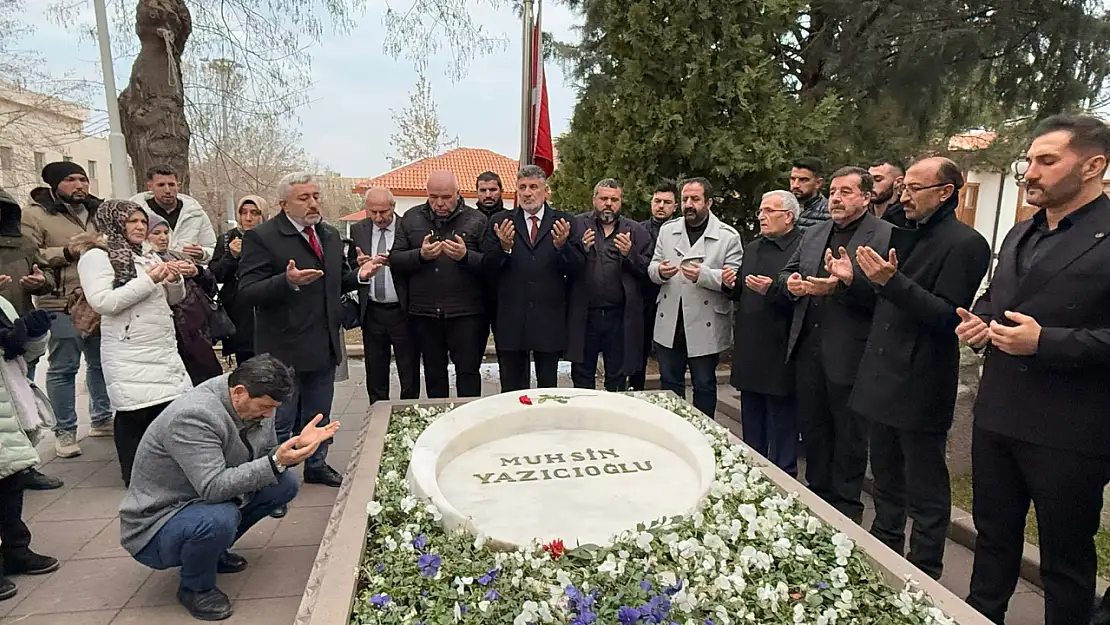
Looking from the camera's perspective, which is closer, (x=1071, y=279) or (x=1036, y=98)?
(x=1071, y=279)

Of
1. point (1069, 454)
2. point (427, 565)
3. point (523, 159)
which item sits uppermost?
point (523, 159)

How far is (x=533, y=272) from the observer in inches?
181

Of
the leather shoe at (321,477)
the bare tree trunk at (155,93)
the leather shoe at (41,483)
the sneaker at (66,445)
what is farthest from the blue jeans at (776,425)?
the bare tree trunk at (155,93)

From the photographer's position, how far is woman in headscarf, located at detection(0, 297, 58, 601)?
2.99 meters

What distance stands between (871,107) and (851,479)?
15.0 ft

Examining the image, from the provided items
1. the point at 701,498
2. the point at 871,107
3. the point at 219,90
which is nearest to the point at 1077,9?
the point at 871,107

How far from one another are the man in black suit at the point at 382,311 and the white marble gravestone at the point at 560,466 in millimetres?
1293

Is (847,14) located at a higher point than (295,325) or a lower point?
higher

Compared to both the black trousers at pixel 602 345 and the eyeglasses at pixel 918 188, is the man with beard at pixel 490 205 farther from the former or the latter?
the eyeglasses at pixel 918 188

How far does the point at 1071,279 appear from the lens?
2.29 meters

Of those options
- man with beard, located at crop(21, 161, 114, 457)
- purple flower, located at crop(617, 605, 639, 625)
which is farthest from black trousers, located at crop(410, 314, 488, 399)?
purple flower, located at crop(617, 605, 639, 625)

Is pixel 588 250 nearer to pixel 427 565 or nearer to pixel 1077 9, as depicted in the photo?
pixel 427 565

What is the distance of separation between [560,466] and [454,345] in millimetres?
1764

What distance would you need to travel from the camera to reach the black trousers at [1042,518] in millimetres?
2328
